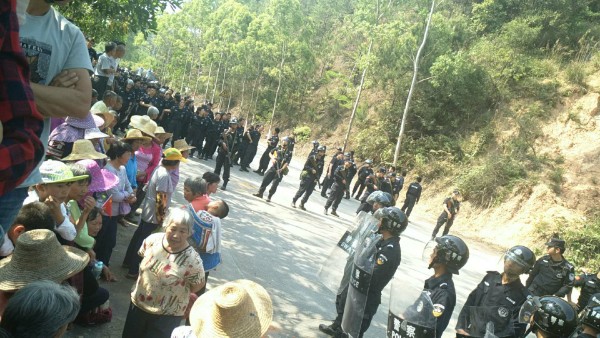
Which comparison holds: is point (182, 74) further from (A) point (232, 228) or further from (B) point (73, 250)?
(B) point (73, 250)

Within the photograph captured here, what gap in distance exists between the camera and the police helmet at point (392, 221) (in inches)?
173

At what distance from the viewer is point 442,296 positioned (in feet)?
12.5

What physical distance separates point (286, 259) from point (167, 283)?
3985mm

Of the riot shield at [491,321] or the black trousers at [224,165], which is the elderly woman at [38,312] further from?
the black trousers at [224,165]

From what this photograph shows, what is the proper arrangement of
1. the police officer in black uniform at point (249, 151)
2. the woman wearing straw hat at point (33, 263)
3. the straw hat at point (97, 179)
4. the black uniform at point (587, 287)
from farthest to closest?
the police officer in black uniform at point (249, 151)
the black uniform at point (587, 287)
the straw hat at point (97, 179)
the woman wearing straw hat at point (33, 263)

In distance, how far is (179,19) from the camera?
140ft

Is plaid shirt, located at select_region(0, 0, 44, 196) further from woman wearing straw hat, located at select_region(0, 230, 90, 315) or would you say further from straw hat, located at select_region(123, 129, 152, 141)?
straw hat, located at select_region(123, 129, 152, 141)

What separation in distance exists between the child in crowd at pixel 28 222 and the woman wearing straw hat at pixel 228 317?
1266 millimetres

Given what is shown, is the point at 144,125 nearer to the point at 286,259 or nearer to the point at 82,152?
the point at 82,152

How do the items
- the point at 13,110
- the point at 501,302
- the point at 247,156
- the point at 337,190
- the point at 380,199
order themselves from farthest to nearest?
1. the point at 247,156
2. the point at 337,190
3. the point at 380,199
4. the point at 501,302
5. the point at 13,110

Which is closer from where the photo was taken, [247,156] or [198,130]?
[198,130]

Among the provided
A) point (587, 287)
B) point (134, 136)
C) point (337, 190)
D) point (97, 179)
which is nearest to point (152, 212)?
point (97, 179)

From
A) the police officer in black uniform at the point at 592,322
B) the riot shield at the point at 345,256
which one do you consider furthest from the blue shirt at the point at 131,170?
the police officer in black uniform at the point at 592,322

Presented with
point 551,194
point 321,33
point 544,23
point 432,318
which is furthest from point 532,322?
point 321,33
